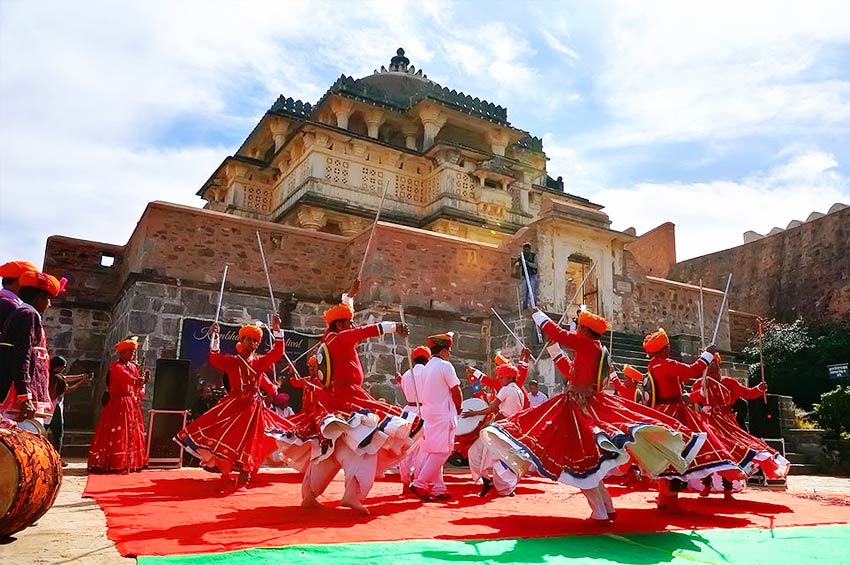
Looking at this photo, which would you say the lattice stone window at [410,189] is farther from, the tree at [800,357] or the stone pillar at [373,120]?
the tree at [800,357]

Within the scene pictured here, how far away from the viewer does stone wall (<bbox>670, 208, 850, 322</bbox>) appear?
21047 millimetres

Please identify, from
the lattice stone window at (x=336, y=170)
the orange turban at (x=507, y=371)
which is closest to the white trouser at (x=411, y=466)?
the orange turban at (x=507, y=371)

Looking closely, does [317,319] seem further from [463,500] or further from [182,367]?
[463,500]

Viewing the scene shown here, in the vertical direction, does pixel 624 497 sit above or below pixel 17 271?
below

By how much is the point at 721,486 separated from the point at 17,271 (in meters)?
6.60

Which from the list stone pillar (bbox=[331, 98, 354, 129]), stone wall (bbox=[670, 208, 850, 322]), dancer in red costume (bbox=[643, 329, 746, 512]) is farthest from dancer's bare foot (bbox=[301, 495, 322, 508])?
stone wall (bbox=[670, 208, 850, 322])

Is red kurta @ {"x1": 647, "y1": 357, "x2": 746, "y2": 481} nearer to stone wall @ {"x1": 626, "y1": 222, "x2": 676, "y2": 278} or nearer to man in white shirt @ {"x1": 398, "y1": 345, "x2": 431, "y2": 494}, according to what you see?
man in white shirt @ {"x1": 398, "y1": 345, "x2": 431, "y2": 494}

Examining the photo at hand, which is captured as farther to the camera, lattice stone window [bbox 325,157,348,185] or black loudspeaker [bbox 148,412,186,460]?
lattice stone window [bbox 325,157,348,185]

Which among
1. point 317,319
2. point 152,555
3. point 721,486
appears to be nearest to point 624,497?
point 721,486

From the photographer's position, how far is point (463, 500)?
635 centimetres

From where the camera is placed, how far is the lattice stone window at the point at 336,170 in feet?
67.6

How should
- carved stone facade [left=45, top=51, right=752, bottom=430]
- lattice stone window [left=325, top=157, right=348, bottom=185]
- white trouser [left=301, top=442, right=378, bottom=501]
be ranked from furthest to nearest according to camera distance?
lattice stone window [left=325, top=157, right=348, bottom=185], carved stone facade [left=45, top=51, right=752, bottom=430], white trouser [left=301, top=442, right=378, bottom=501]

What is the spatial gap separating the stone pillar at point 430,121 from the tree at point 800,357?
12.4 m

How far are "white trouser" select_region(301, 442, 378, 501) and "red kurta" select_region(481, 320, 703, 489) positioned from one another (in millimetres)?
977
